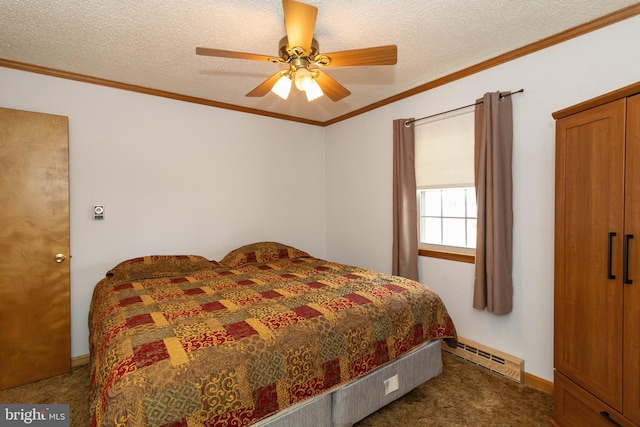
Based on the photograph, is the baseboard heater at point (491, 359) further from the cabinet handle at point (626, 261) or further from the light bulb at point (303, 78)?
the light bulb at point (303, 78)

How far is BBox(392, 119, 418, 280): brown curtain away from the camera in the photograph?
320cm

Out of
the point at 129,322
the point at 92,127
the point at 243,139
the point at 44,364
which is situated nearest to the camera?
the point at 129,322

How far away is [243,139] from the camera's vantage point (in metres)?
3.76

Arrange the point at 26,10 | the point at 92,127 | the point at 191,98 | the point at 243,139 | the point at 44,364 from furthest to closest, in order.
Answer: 1. the point at 243,139
2. the point at 191,98
3. the point at 92,127
4. the point at 44,364
5. the point at 26,10

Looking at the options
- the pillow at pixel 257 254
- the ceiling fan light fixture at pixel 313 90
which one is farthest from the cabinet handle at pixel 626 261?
the pillow at pixel 257 254

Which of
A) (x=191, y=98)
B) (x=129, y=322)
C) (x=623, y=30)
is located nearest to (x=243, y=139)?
(x=191, y=98)

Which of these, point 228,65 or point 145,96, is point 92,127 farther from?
point 228,65

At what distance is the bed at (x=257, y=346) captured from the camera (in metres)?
1.24

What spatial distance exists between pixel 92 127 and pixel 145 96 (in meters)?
0.58

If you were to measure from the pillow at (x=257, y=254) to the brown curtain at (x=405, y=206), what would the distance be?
116 centimetres

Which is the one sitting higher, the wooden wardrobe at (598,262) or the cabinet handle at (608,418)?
the wooden wardrobe at (598,262)

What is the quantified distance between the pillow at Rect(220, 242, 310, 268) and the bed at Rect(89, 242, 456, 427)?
0.50 meters

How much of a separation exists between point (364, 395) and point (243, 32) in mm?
2538

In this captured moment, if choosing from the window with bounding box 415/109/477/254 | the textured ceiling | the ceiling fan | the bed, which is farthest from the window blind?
the ceiling fan
